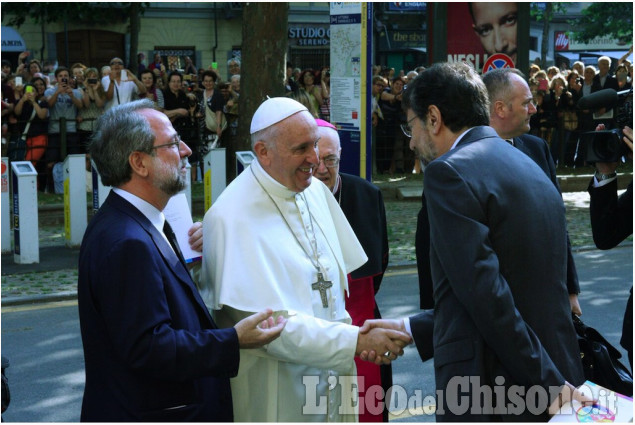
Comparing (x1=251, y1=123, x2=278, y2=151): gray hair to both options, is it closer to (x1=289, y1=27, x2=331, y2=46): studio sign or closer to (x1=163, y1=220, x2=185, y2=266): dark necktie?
(x1=163, y1=220, x2=185, y2=266): dark necktie

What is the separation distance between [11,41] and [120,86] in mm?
21401

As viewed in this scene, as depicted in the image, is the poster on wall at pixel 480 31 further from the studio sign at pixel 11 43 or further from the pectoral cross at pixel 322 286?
the studio sign at pixel 11 43

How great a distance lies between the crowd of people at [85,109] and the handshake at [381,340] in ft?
39.1

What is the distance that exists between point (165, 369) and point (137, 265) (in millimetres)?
356

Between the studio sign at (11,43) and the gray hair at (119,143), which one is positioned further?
the studio sign at (11,43)

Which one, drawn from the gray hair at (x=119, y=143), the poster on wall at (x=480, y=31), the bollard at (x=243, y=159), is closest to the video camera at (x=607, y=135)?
the gray hair at (x=119, y=143)

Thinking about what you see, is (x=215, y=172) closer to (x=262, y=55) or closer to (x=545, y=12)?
(x=262, y=55)

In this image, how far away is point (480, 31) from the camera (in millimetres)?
17297

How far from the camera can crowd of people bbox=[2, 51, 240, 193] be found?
1570 centimetres

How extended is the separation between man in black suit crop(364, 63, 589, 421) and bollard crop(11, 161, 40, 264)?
8848 millimetres

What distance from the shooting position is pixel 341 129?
38.1 feet

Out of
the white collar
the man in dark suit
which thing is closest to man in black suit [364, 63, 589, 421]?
the man in dark suit

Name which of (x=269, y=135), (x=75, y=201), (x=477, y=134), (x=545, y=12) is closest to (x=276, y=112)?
(x=269, y=135)

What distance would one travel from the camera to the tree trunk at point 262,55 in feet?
49.4
